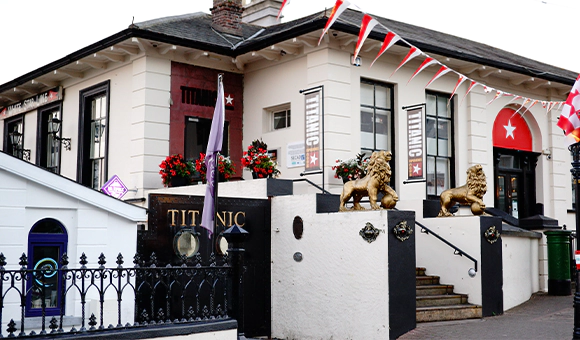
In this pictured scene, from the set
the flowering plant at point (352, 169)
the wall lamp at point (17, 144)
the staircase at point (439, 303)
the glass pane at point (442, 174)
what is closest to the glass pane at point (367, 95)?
the flowering plant at point (352, 169)

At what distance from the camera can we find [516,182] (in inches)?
789

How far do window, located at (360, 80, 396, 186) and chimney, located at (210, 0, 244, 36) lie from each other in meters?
4.23

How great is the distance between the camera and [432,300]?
42.3 feet

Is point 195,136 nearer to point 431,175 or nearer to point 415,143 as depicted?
point 415,143

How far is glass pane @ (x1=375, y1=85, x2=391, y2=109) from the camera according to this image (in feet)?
54.9

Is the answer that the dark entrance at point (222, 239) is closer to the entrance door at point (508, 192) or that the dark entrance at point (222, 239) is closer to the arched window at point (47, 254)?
the arched window at point (47, 254)

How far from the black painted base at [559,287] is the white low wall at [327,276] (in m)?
5.81

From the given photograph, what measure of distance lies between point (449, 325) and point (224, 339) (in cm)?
492

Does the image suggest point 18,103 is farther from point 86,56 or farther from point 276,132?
point 276,132

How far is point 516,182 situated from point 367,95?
613cm

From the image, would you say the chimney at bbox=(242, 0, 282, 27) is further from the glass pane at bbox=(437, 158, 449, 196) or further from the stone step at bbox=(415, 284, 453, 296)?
the stone step at bbox=(415, 284, 453, 296)

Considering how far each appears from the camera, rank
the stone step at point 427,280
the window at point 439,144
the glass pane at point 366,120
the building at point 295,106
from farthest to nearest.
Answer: the window at point 439,144
the glass pane at point 366,120
the building at point 295,106
the stone step at point 427,280

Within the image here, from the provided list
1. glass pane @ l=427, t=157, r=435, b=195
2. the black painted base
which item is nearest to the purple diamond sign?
glass pane @ l=427, t=157, r=435, b=195

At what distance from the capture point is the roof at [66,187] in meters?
9.23
